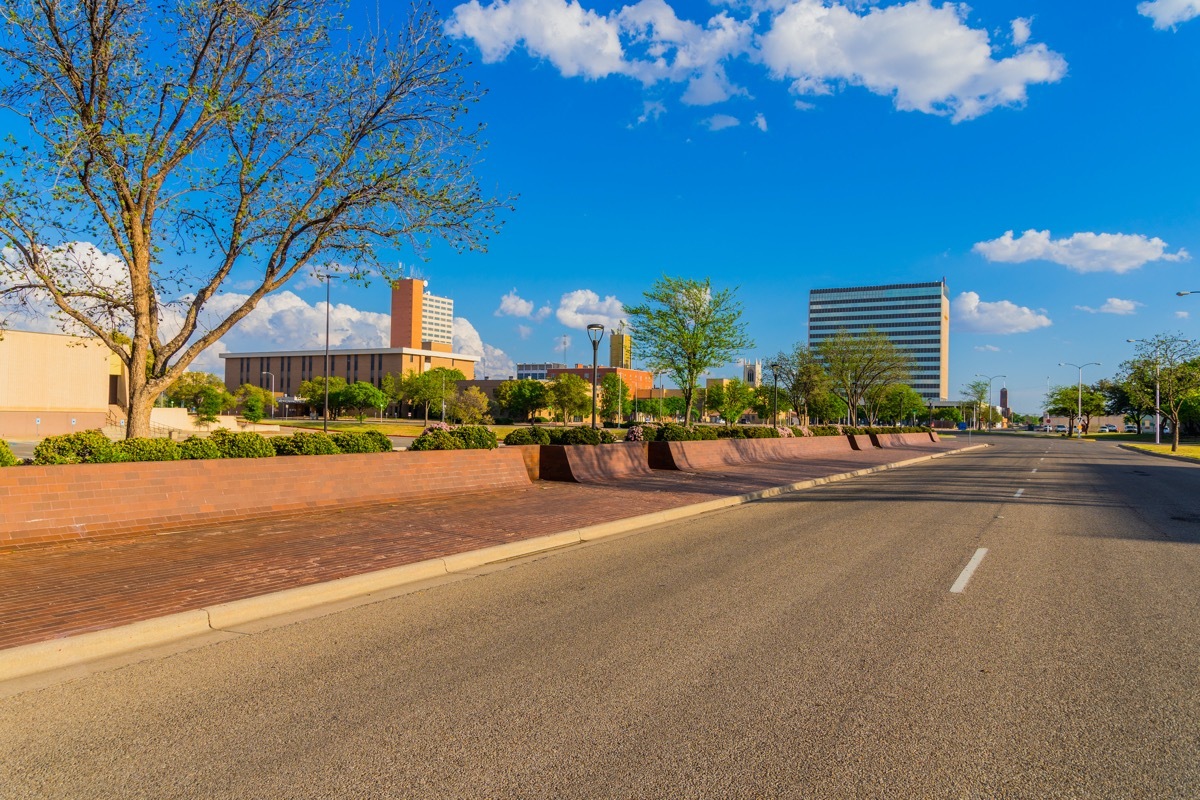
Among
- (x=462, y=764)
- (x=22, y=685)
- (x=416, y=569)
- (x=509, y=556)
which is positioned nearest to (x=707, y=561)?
Result: (x=509, y=556)

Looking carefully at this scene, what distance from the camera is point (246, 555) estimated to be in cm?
847

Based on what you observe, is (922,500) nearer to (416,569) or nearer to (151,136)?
(416,569)

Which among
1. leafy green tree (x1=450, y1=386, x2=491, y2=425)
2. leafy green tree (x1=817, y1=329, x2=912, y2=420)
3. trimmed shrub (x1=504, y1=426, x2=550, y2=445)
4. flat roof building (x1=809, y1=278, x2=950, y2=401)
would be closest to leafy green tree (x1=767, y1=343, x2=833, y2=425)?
leafy green tree (x1=817, y1=329, x2=912, y2=420)

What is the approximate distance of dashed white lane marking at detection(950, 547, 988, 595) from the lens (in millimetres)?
7473

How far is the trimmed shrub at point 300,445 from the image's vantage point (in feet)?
41.8

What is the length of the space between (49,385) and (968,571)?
65.7 m

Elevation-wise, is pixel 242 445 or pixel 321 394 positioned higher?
pixel 321 394

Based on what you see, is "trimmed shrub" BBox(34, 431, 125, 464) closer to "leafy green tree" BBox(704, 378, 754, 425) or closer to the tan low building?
the tan low building

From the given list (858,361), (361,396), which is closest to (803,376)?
(858,361)

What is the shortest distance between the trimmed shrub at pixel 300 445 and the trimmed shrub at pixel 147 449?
70.5 inches

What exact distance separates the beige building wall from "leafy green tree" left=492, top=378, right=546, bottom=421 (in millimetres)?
62485

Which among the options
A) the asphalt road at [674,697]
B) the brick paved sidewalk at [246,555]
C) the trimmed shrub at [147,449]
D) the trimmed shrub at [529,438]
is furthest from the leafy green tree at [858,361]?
the trimmed shrub at [147,449]

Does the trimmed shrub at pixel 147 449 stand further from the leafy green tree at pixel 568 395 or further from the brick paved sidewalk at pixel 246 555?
the leafy green tree at pixel 568 395

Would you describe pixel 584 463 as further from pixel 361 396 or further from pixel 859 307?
pixel 859 307
